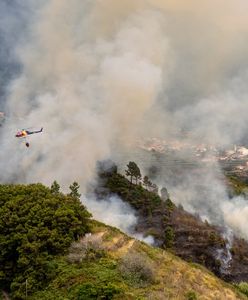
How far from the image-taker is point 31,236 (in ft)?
116

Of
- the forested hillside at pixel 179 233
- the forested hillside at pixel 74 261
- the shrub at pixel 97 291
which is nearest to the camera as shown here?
the shrub at pixel 97 291

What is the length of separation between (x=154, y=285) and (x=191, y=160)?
150839 millimetres

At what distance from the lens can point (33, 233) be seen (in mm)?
35562

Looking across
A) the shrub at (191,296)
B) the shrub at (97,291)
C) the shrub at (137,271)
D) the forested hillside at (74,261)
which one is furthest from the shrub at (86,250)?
the shrub at (191,296)

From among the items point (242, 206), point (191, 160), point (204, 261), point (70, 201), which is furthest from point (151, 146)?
point (70, 201)

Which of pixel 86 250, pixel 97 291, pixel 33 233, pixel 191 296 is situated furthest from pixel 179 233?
pixel 97 291

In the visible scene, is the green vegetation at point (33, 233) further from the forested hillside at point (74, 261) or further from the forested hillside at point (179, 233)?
the forested hillside at point (179, 233)

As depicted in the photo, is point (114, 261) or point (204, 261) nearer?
point (114, 261)

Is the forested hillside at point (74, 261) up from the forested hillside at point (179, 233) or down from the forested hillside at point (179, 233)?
down

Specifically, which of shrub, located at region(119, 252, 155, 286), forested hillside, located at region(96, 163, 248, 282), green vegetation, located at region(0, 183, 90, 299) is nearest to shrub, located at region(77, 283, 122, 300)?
shrub, located at region(119, 252, 155, 286)

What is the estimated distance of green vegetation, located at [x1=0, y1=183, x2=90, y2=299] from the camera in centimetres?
3309

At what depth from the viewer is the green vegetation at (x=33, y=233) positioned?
109 ft

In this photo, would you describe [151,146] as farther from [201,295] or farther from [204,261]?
[201,295]

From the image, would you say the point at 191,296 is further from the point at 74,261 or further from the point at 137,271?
the point at 74,261
